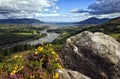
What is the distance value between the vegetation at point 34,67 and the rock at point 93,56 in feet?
10.2

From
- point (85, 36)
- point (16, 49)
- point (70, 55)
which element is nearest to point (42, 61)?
point (70, 55)

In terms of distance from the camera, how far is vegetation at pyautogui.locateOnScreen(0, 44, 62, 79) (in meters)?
10.7

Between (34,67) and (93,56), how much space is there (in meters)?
5.50

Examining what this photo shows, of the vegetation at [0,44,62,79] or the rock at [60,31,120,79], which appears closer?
the vegetation at [0,44,62,79]

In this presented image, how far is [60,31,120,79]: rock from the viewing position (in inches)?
611

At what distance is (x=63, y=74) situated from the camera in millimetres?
13078

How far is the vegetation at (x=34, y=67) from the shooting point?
35.1 feet

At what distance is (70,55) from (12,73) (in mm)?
6481

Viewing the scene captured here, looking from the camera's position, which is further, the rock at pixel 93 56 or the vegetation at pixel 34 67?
the rock at pixel 93 56

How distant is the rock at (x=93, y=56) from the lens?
1552cm

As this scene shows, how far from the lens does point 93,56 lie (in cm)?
1570

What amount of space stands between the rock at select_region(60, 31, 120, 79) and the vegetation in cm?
311

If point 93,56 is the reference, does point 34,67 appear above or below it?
above

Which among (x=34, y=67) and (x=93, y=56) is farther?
(x=93, y=56)
